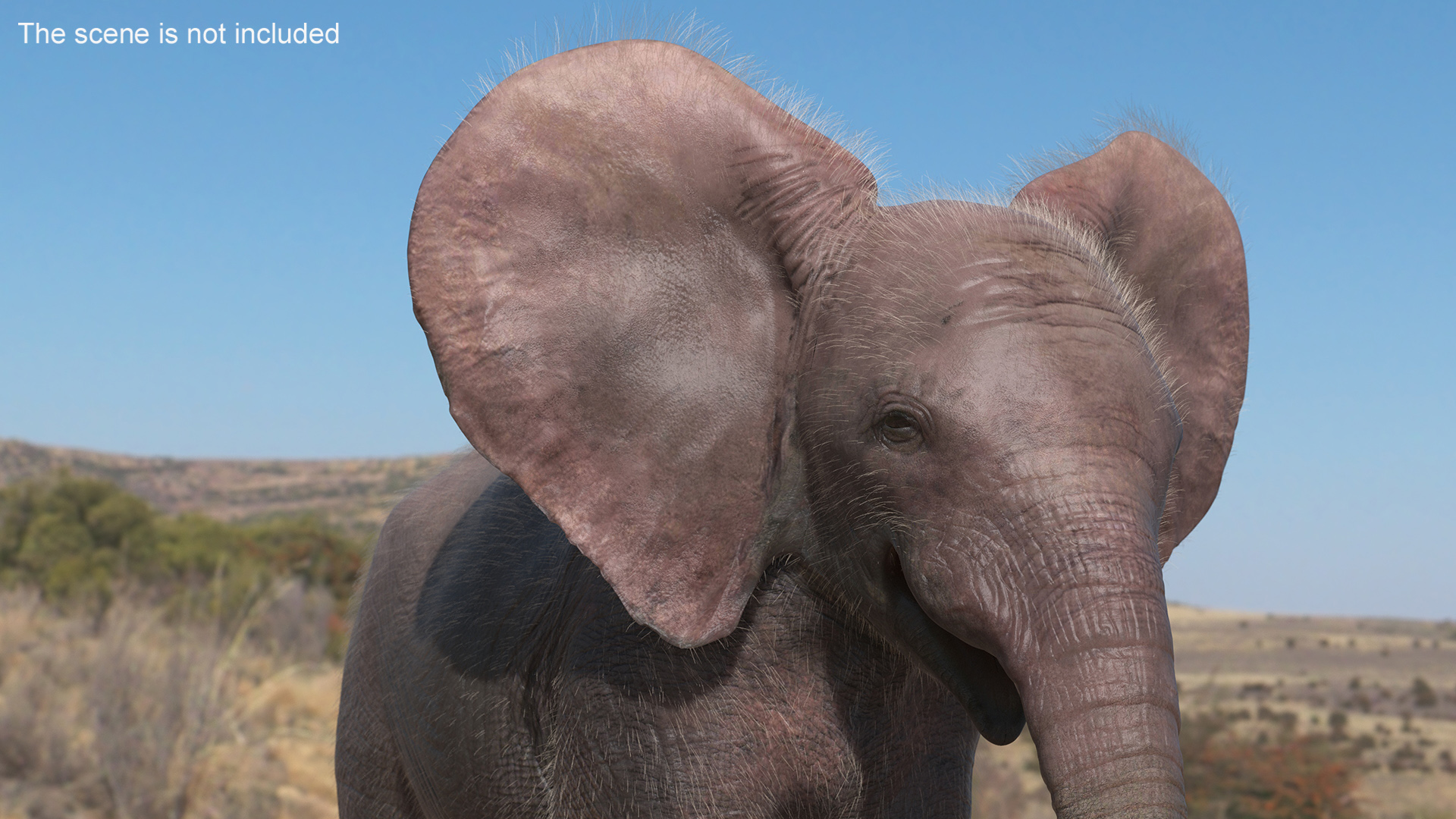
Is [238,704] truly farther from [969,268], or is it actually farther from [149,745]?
[969,268]

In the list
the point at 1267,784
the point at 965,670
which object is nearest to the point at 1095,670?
the point at 965,670

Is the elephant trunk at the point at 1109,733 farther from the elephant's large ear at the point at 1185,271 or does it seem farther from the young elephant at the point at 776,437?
the elephant's large ear at the point at 1185,271

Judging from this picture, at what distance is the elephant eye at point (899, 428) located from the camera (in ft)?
7.26

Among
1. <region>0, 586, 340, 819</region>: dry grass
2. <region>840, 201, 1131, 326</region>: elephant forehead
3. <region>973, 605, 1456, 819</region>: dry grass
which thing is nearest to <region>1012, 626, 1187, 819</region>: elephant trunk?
<region>840, 201, 1131, 326</region>: elephant forehead

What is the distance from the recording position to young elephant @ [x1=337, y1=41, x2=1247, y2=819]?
82.7 inches

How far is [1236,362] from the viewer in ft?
10.2

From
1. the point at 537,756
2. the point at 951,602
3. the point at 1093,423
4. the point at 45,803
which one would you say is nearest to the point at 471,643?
the point at 537,756

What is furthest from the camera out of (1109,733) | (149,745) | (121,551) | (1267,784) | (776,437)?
(121,551)

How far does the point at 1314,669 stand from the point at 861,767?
51.3m

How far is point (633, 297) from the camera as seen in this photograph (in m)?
2.48

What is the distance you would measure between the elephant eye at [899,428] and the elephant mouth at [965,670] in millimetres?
227

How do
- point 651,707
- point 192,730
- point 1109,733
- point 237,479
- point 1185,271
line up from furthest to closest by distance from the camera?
point 237,479 < point 192,730 < point 1185,271 < point 651,707 < point 1109,733

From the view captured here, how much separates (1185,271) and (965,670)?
1374 mm

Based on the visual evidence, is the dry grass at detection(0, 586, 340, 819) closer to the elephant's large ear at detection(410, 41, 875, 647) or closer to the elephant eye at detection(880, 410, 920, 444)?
the elephant's large ear at detection(410, 41, 875, 647)
